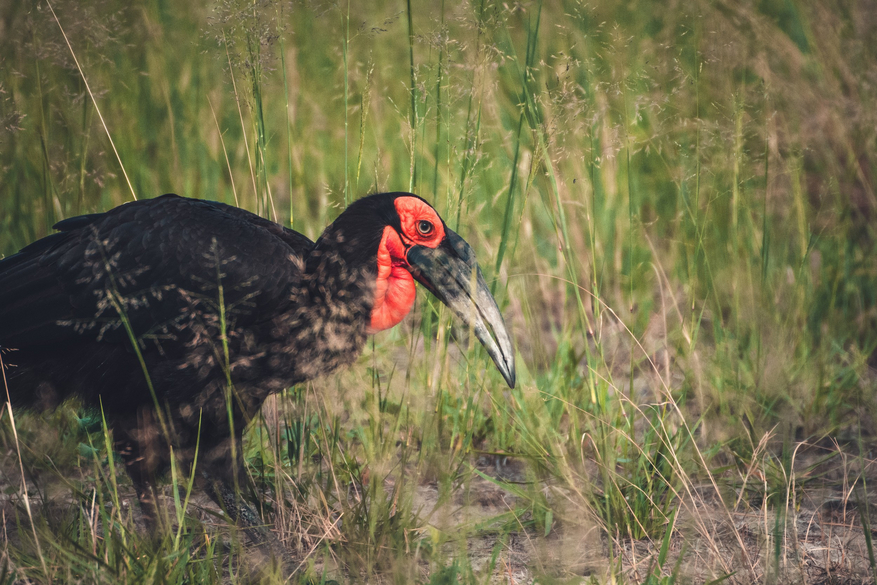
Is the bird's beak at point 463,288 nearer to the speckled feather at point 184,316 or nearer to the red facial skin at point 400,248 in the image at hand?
the red facial skin at point 400,248

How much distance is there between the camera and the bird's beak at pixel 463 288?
7.89 feet

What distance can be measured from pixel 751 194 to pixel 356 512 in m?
2.50

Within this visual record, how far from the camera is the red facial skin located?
250 cm

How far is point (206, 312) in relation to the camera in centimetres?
243

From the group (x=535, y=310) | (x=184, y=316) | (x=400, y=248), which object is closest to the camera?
(x=184, y=316)

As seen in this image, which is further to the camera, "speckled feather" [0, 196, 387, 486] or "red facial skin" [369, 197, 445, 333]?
"red facial skin" [369, 197, 445, 333]

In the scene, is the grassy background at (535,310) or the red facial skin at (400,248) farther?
the red facial skin at (400,248)

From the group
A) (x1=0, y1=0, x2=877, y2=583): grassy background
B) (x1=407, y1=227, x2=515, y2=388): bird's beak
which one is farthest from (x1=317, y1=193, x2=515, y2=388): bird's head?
(x1=0, y1=0, x2=877, y2=583): grassy background

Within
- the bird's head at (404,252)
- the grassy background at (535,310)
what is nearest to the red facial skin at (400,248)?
the bird's head at (404,252)

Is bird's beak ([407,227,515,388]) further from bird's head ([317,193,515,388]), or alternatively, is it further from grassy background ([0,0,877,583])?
grassy background ([0,0,877,583])

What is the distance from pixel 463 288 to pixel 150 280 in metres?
0.96

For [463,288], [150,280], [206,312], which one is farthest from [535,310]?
[150,280]

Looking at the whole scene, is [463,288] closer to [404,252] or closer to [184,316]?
[404,252]

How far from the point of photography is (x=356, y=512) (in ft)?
7.11
